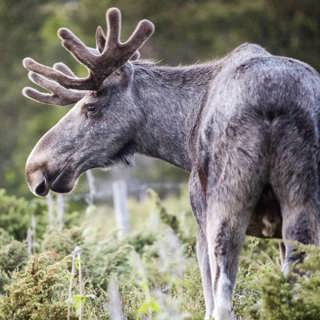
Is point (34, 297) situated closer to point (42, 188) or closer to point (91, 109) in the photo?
point (42, 188)

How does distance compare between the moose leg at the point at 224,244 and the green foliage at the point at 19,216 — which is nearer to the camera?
the moose leg at the point at 224,244

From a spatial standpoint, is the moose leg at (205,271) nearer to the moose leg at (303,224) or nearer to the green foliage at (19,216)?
the moose leg at (303,224)

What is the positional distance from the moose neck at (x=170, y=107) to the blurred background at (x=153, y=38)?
16857 millimetres

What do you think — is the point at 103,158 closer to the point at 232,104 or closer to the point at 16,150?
the point at 232,104

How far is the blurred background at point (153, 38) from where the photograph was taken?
84.1ft

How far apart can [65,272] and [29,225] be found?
3.81 metres

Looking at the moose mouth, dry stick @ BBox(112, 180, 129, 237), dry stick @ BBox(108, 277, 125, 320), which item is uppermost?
dry stick @ BBox(112, 180, 129, 237)

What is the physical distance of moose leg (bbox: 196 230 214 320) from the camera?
23.2ft

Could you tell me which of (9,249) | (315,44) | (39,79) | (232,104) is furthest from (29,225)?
(315,44)

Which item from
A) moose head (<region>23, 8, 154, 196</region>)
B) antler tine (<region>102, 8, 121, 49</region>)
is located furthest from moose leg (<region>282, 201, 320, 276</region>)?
antler tine (<region>102, 8, 121, 49</region>)

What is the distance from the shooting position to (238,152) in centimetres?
636

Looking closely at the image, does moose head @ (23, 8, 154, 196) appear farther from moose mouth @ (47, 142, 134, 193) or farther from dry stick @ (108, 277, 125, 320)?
dry stick @ (108, 277, 125, 320)

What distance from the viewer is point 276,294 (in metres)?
5.82

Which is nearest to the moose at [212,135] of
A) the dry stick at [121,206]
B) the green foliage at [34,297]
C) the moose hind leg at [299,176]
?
the moose hind leg at [299,176]
